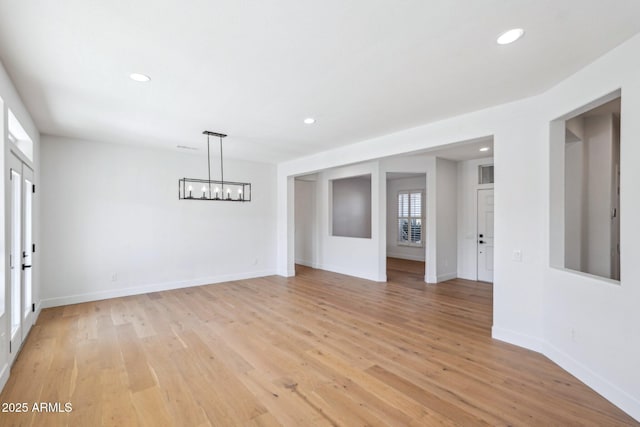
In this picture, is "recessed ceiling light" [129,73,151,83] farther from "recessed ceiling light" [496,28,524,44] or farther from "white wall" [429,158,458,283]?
"white wall" [429,158,458,283]

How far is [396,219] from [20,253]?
9467 millimetres

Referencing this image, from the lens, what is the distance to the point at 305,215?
8727 millimetres

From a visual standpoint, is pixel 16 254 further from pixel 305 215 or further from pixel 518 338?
pixel 305 215

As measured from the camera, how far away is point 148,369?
9.27ft

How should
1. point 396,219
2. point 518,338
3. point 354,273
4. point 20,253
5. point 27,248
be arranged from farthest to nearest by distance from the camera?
point 396,219 < point 354,273 < point 27,248 < point 20,253 < point 518,338

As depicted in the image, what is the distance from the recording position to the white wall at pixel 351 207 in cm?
903

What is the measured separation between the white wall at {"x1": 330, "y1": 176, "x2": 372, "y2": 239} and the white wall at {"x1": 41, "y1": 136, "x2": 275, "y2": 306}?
2.83m

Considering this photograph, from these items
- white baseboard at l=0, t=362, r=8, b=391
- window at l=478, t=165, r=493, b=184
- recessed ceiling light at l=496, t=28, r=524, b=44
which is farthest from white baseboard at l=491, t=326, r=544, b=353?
white baseboard at l=0, t=362, r=8, b=391

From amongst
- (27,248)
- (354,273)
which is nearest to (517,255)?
(354,273)

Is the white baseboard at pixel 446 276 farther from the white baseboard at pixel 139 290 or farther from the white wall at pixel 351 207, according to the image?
the white baseboard at pixel 139 290

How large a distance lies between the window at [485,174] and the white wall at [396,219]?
2.94m

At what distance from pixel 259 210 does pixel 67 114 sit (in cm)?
398

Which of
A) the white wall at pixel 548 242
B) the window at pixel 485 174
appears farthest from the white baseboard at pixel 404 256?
the white wall at pixel 548 242

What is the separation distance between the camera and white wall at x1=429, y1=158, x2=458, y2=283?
6.54 meters
